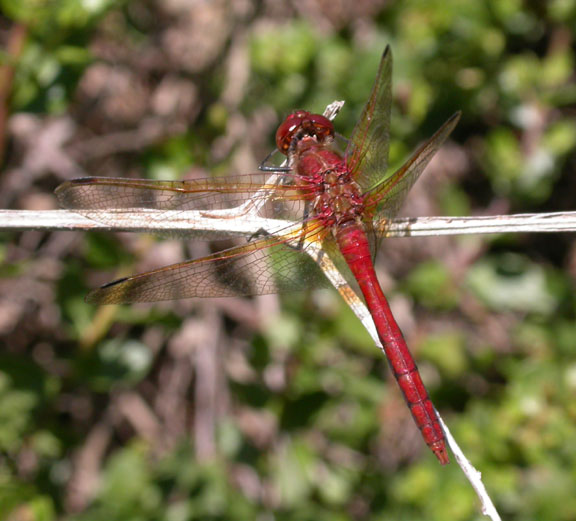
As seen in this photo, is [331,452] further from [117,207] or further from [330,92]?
[117,207]

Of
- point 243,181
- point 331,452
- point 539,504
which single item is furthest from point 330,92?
point 539,504

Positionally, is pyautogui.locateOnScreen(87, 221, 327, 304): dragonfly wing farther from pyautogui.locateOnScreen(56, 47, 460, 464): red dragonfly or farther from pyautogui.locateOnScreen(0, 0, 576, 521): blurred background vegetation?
pyautogui.locateOnScreen(0, 0, 576, 521): blurred background vegetation

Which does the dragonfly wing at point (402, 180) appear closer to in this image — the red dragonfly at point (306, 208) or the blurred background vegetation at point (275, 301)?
the red dragonfly at point (306, 208)

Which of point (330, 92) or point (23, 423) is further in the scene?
point (330, 92)

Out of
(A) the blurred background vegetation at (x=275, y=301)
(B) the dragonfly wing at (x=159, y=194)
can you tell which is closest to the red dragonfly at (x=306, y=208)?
(B) the dragonfly wing at (x=159, y=194)

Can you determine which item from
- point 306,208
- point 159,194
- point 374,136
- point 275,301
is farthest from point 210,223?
point 275,301

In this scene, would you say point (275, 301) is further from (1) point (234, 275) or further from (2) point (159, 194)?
(2) point (159, 194)

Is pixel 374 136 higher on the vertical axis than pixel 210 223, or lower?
higher
